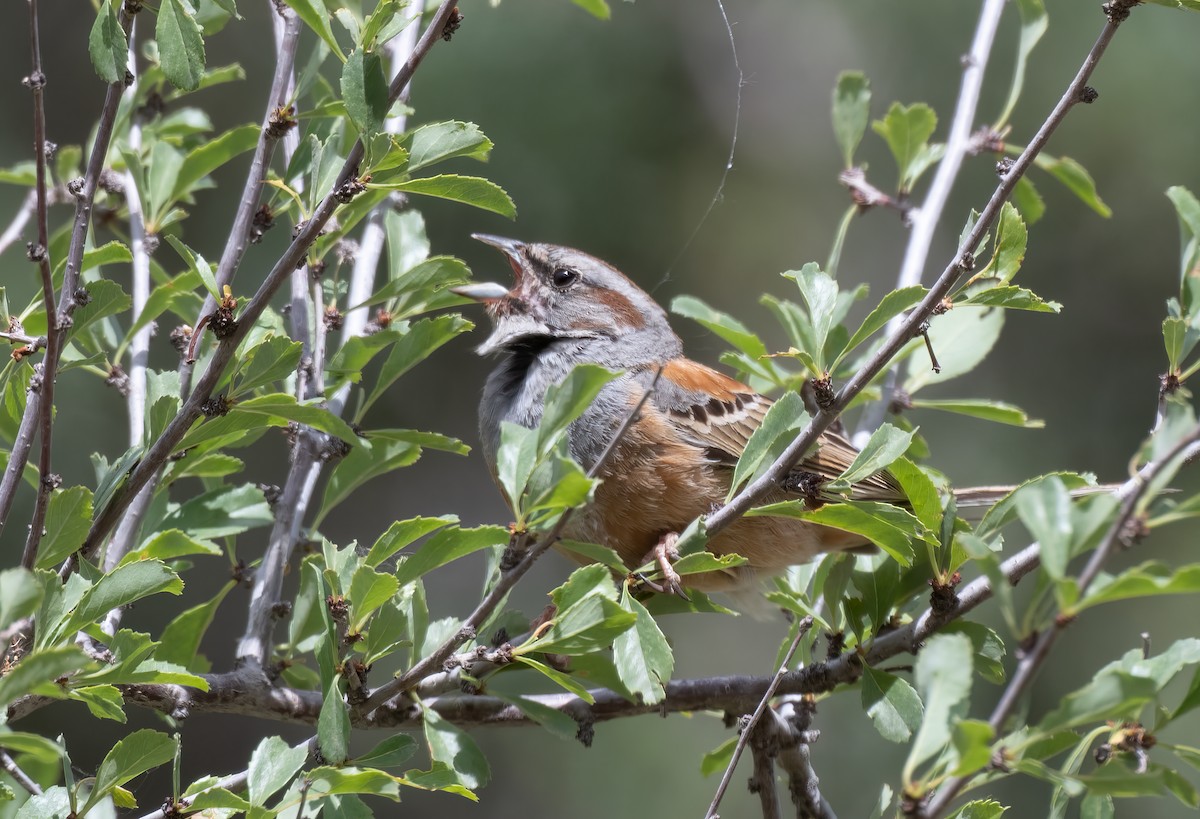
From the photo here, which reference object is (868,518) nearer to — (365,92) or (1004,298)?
(1004,298)

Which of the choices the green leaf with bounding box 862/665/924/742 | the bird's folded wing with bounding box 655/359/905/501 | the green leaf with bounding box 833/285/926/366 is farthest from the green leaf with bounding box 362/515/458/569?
the bird's folded wing with bounding box 655/359/905/501

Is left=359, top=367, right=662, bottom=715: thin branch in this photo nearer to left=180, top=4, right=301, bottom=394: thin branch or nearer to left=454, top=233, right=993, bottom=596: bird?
left=454, top=233, right=993, bottom=596: bird

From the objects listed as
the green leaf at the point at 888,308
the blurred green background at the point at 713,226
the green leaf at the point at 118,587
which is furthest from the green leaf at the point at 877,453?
the blurred green background at the point at 713,226

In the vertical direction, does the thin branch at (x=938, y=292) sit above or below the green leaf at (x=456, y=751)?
above

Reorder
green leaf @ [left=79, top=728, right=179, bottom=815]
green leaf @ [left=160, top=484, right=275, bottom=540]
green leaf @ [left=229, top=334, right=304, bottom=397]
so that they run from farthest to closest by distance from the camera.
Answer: green leaf @ [left=160, top=484, right=275, bottom=540] → green leaf @ [left=229, top=334, right=304, bottom=397] → green leaf @ [left=79, top=728, right=179, bottom=815]

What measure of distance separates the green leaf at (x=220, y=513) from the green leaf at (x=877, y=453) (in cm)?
146

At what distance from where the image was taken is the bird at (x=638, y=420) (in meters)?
3.43

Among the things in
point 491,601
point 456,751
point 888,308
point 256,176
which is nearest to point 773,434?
point 888,308

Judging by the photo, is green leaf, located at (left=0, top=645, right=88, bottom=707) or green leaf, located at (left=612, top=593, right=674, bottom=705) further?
green leaf, located at (left=612, top=593, right=674, bottom=705)

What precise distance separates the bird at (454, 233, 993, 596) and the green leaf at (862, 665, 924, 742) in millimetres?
511

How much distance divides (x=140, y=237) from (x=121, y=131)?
0.30 metres

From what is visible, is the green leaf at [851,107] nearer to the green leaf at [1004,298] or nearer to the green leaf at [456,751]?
the green leaf at [1004,298]

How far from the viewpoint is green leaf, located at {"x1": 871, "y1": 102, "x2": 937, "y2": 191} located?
3.58 metres

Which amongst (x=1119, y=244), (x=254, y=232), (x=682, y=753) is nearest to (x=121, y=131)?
(x=254, y=232)
